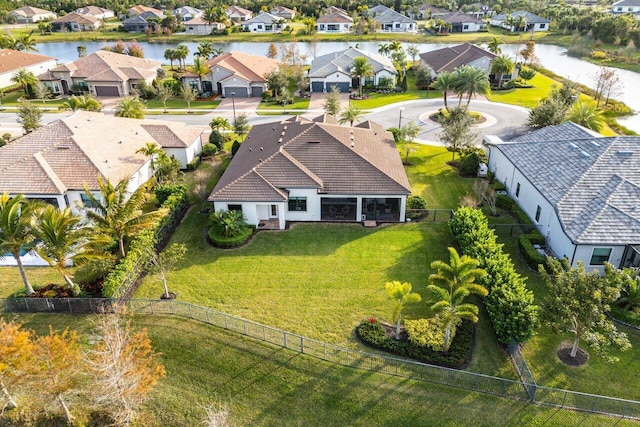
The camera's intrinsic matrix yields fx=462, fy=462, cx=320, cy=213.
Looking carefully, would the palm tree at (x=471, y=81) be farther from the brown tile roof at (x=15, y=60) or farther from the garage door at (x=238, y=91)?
the brown tile roof at (x=15, y=60)

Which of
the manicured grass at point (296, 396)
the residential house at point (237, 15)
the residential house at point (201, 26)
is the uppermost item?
the residential house at point (237, 15)

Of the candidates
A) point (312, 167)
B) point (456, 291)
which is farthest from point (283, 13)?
point (456, 291)

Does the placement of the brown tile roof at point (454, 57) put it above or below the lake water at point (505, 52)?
above

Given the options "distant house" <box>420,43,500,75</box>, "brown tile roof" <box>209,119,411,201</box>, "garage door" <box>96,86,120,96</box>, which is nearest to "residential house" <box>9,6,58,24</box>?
"garage door" <box>96,86,120,96</box>

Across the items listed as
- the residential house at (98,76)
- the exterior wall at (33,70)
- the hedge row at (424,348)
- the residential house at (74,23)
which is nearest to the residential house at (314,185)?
the hedge row at (424,348)

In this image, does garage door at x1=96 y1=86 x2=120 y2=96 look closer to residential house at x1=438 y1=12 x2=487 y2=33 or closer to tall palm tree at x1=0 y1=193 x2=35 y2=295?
tall palm tree at x1=0 y1=193 x2=35 y2=295

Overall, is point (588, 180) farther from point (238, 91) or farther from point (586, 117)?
point (238, 91)
